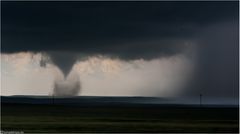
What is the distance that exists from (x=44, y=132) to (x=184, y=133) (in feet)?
52.1

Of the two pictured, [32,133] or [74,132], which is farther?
[74,132]

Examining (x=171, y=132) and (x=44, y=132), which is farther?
(x=171, y=132)

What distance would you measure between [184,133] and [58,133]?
14.5 meters

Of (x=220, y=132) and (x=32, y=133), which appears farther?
(x=220, y=132)

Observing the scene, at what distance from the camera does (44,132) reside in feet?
178

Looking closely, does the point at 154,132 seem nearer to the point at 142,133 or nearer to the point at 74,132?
the point at 142,133

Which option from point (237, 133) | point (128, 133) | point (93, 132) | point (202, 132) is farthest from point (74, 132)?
point (237, 133)

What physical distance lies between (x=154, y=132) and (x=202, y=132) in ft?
19.0

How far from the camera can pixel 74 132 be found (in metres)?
56.2

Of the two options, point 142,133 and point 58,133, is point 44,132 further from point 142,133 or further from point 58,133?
point 142,133

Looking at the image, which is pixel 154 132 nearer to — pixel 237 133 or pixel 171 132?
pixel 171 132

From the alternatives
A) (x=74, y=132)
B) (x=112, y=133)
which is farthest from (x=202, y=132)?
(x=74, y=132)

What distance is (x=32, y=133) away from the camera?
5259 centimetres

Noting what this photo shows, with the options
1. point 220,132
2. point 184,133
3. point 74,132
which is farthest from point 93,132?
point 220,132
